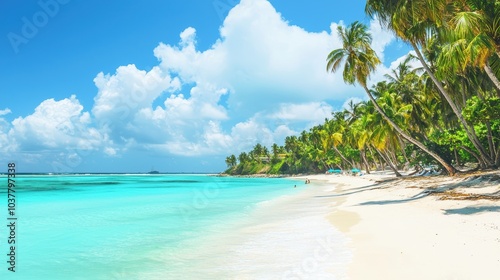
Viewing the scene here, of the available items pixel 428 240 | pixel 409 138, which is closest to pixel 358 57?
pixel 409 138

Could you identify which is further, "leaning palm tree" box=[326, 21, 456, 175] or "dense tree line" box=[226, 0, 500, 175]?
"leaning palm tree" box=[326, 21, 456, 175]

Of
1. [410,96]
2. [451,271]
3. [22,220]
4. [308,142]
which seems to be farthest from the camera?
[308,142]

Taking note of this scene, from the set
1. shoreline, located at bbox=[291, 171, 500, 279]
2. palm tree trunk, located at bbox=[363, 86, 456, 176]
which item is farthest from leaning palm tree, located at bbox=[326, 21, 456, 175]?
shoreline, located at bbox=[291, 171, 500, 279]

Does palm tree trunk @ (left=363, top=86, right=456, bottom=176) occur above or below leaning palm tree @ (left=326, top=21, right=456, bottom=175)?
below

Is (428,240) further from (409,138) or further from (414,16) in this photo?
(409,138)

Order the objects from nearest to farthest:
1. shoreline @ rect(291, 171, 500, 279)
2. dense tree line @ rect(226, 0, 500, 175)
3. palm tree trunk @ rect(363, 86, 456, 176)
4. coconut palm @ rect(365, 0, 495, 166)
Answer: shoreline @ rect(291, 171, 500, 279), dense tree line @ rect(226, 0, 500, 175), coconut palm @ rect(365, 0, 495, 166), palm tree trunk @ rect(363, 86, 456, 176)

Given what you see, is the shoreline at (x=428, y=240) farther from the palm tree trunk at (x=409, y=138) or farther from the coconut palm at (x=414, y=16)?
the palm tree trunk at (x=409, y=138)

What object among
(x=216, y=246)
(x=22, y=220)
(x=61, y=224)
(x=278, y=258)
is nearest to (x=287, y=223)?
(x=216, y=246)

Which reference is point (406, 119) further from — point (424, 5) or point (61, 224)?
point (61, 224)

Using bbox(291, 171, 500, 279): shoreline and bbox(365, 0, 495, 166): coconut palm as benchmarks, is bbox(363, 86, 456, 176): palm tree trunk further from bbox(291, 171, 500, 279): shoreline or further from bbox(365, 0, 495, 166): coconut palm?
bbox(291, 171, 500, 279): shoreline

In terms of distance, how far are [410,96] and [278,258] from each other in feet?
118

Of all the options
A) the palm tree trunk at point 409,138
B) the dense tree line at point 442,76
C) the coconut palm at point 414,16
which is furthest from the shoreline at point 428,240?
the palm tree trunk at point 409,138

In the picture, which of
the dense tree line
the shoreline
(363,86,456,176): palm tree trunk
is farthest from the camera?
(363,86,456,176): palm tree trunk

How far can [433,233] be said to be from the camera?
977 centimetres
